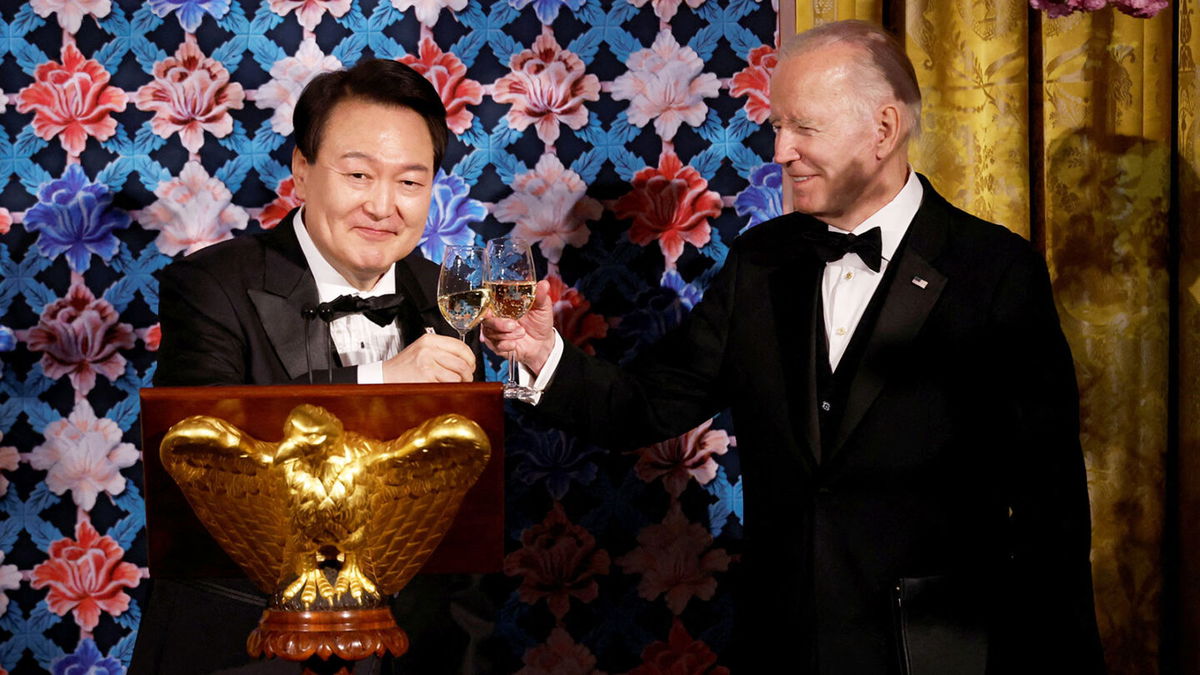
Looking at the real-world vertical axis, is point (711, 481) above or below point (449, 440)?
below

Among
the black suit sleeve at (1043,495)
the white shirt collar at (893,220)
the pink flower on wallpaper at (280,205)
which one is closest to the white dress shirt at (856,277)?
the white shirt collar at (893,220)

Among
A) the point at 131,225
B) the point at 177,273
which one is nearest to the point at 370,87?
the point at 177,273

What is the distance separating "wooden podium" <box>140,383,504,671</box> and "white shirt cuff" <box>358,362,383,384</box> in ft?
1.57

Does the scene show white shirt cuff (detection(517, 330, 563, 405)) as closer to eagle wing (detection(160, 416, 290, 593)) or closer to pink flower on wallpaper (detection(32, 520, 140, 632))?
eagle wing (detection(160, 416, 290, 593))

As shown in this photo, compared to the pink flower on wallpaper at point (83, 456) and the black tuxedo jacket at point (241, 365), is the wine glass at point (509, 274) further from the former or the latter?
the pink flower on wallpaper at point (83, 456)

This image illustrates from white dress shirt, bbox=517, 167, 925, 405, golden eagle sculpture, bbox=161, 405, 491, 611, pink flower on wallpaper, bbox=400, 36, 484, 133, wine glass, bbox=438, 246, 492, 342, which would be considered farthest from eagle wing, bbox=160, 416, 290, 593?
pink flower on wallpaper, bbox=400, 36, 484, 133

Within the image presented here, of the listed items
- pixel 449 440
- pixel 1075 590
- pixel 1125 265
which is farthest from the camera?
pixel 1125 265

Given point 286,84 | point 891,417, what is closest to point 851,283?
point 891,417

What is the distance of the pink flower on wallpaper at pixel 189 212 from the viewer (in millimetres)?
2980

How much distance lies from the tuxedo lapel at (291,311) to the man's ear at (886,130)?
122 centimetres

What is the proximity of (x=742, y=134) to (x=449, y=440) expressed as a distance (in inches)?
72.0

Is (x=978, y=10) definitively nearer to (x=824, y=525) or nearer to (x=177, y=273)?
(x=824, y=525)

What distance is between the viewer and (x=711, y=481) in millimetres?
3139

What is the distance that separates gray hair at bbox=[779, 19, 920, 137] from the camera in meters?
2.48
